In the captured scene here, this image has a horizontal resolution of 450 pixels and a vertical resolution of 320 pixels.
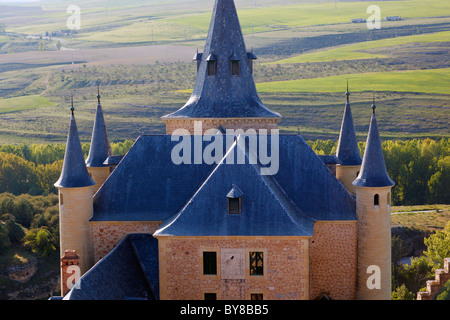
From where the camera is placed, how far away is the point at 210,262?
33.4 m

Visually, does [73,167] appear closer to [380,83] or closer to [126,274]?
[126,274]

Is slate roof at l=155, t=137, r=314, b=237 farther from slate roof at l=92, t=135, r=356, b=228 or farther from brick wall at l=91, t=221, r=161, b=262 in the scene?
brick wall at l=91, t=221, r=161, b=262

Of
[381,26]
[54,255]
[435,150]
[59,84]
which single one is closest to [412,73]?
[381,26]

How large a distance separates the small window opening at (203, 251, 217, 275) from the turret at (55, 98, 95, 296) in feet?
25.2

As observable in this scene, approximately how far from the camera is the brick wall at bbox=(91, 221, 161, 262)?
37.5 metres

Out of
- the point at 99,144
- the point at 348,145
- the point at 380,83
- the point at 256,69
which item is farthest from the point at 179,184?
the point at 256,69

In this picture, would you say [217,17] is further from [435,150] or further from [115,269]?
[435,150]

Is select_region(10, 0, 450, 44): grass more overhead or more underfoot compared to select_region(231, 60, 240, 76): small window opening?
more overhead

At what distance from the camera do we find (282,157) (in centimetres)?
3816

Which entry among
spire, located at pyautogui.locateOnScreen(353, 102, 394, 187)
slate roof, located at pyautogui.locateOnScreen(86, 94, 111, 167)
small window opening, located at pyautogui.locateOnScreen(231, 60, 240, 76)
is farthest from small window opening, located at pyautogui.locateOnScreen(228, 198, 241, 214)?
small window opening, located at pyautogui.locateOnScreen(231, 60, 240, 76)

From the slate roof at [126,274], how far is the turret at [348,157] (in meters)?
13.6

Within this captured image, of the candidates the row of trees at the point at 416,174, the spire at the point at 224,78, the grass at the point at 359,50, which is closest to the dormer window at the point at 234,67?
the spire at the point at 224,78

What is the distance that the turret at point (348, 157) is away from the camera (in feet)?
144

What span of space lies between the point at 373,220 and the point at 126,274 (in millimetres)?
12726
